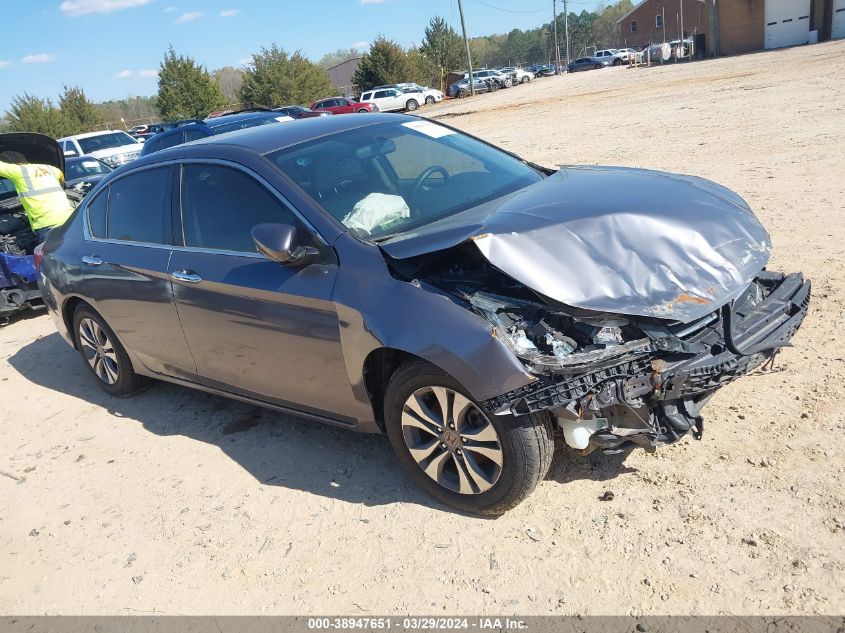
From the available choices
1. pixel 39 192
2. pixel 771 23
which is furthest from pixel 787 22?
pixel 39 192

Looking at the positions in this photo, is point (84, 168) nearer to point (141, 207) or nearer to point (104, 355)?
point (104, 355)

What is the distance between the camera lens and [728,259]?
3.12m

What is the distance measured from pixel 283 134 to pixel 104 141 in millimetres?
18728

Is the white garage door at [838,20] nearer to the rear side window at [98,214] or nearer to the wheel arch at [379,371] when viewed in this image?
the rear side window at [98,214]

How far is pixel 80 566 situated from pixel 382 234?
2298 mm

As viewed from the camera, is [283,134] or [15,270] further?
[15,270]

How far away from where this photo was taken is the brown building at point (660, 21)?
70375 millimetres

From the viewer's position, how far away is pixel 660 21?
2901 inches

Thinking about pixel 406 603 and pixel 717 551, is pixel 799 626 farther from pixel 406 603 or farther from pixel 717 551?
pixel 406 603

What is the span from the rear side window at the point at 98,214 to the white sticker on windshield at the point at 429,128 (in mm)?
2318

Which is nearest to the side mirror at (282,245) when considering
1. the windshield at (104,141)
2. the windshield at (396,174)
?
the windshield at (396,174)

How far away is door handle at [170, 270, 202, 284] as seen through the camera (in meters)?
3.92

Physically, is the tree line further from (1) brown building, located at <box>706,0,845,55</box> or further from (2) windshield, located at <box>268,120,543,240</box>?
(2) windshield, located at <box>268,120,543,240</box>

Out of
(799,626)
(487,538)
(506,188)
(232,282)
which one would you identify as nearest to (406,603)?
(487,538)
